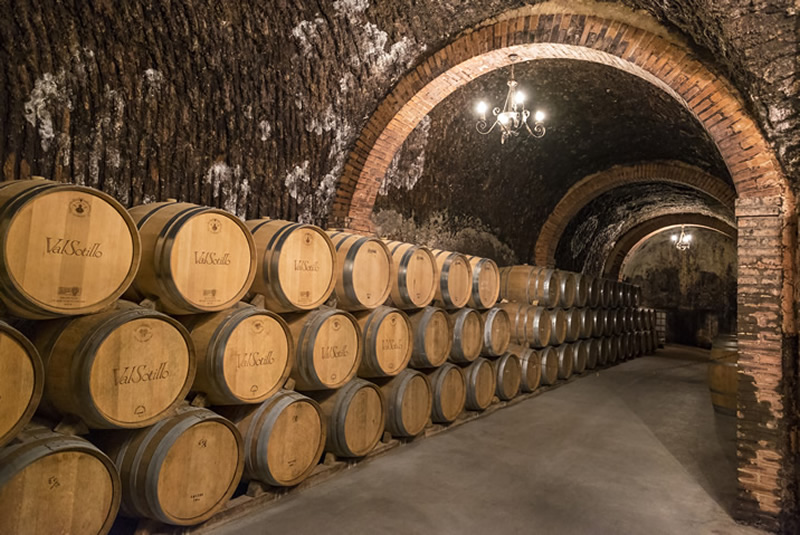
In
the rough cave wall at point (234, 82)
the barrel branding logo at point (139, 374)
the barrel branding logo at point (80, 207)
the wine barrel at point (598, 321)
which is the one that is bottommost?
the barrel branding logo at point (139, 374)

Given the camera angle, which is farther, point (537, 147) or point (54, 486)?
point (537, 147)

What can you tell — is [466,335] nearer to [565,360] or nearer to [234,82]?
[565,360]

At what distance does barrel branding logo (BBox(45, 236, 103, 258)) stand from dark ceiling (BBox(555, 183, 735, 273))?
10.6 meters

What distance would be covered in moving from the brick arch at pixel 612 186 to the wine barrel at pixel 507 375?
15.5 feet

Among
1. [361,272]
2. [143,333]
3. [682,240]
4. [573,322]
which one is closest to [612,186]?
[573,322]

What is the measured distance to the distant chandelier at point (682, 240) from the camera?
16.8 m

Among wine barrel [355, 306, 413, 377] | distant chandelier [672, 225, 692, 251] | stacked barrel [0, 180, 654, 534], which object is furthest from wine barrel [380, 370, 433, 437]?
distant chandelier [672, 225, 692, 251]

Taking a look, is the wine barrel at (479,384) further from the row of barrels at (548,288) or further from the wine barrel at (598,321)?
the wine barrel at (598,321)

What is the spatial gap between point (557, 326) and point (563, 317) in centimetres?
26

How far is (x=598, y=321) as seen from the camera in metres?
9.95

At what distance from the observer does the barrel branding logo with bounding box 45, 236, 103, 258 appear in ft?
8.15

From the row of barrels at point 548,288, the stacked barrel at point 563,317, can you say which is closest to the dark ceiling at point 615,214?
the stacked barrel at point 563,317

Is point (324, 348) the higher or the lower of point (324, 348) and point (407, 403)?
the higher

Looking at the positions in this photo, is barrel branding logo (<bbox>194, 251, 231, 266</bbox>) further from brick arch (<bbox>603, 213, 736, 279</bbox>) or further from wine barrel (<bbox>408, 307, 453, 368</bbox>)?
brick arch (<bbox>603, 213, 736, 279</bbox>)
